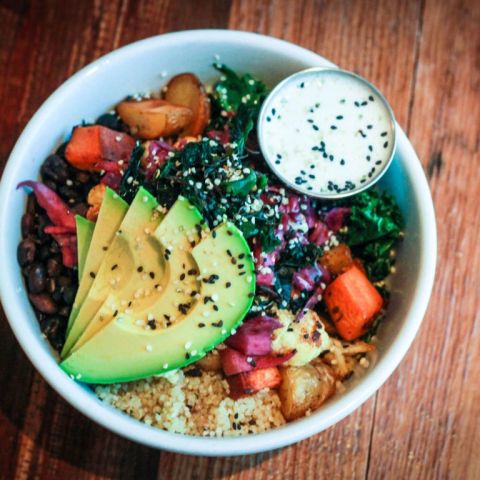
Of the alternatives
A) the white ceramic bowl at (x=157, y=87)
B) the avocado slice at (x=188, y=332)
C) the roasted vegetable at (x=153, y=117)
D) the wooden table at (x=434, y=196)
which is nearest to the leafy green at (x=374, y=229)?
the white ceramic bowl at (x=157, y=87)

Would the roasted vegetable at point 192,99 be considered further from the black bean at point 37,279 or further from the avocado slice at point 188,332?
the black bean at point 37,279

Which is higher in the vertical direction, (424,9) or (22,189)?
(424,9)

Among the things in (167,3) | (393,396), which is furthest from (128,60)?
(393,396)

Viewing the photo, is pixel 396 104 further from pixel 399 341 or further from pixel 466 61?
pixel 399 341

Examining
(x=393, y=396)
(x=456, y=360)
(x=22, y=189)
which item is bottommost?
(x=393, y=396)

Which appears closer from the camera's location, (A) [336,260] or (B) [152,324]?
(B) [152,324]

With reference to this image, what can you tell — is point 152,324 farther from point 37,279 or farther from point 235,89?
point 235,89

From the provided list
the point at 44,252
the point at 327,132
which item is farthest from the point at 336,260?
the point at 44,252
